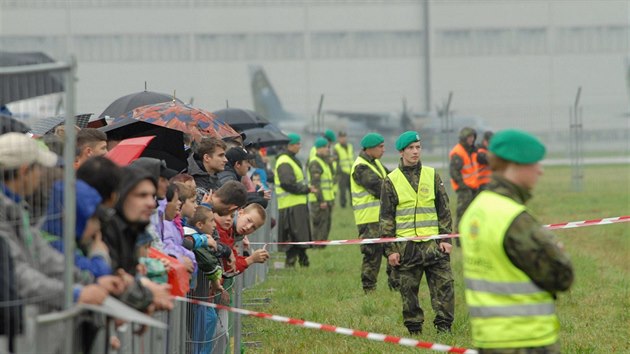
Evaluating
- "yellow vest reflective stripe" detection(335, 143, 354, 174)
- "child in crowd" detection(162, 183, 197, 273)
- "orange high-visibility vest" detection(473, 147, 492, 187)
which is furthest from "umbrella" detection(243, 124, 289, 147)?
"child in crowd" detection(162, 183, 197, 273)

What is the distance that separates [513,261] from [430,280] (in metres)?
5.15

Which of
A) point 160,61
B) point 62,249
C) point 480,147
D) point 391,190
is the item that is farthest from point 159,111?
point 160,61

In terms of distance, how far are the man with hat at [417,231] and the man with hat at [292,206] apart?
6.25 metres

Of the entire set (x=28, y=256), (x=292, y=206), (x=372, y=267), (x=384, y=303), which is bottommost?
(x=384, y=303)

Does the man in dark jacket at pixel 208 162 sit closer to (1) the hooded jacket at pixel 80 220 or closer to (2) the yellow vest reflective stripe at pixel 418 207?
(2) the yellow vest reflective stripe at pixel 418 207

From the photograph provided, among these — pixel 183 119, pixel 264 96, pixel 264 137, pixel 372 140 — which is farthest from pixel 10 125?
pixel 264 96

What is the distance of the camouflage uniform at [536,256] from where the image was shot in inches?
209

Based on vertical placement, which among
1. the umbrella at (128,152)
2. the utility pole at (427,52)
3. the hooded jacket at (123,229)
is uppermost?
the utility pole at (427,52)

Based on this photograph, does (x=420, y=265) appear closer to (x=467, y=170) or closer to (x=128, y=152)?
(x=128, y=152)

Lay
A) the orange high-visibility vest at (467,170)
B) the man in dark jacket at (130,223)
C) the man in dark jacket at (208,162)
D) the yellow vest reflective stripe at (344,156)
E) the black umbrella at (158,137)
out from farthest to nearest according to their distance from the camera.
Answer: the yellow vest reflective stripe at (344,156) → the orange high-visibility vest at (467,170) → the man in dark jacket at (208,162) → the black umbrella at (158,137) → the man in dark jacket at (130,223)

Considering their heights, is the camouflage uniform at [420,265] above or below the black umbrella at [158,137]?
below

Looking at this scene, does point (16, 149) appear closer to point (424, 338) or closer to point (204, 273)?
point (204, 273)

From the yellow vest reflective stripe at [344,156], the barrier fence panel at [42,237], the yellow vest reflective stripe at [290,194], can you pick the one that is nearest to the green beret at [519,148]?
the barrier fence panel at [42,237]

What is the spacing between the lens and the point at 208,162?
32.5 feet
